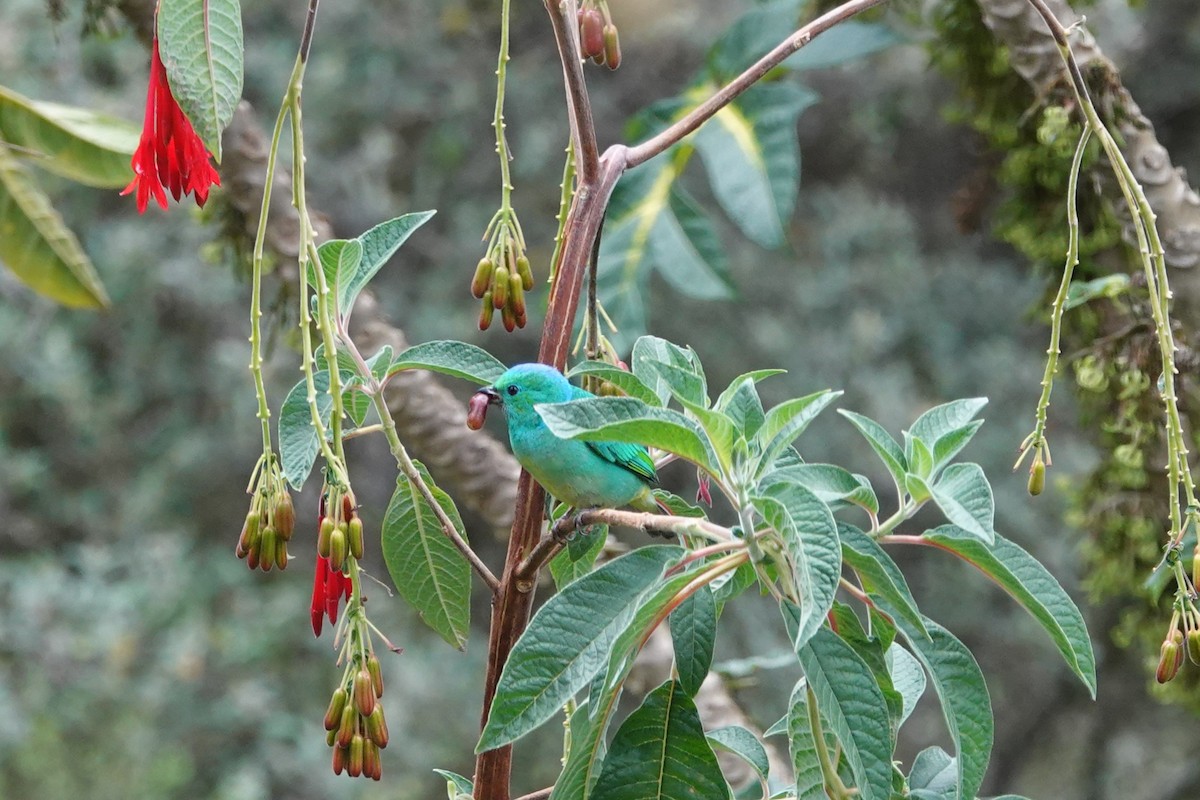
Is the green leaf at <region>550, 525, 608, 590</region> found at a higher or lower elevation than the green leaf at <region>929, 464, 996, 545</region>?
lower

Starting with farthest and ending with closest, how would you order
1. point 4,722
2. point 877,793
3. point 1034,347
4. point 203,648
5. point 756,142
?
1. point 1034,347
2. point 203,648
3. point 4,722
4. point 756,142
5. point 877,793

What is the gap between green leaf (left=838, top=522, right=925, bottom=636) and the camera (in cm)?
66

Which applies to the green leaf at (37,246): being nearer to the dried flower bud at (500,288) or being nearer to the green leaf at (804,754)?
the dried flower bud at (500,288)

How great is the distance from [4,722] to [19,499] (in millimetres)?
821

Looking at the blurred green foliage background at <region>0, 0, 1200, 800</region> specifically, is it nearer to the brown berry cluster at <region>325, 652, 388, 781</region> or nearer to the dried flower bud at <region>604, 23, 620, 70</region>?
the dried flower bud at <region>604, 23, 620, 70</region>

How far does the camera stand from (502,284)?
0.79m

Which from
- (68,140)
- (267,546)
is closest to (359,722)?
(267,546)

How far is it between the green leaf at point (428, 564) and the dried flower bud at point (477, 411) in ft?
0.21

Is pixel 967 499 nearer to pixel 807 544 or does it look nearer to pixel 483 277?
pixel 807 544

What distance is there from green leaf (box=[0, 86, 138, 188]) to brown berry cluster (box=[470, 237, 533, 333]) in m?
0.24

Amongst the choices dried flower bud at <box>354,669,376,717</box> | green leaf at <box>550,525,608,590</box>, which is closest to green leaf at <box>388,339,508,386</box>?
green leaf at <box>550,525,608,590</box>

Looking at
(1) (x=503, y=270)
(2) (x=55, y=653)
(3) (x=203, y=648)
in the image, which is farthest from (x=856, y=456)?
(1) (x=503, y=270)

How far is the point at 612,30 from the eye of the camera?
888 mm

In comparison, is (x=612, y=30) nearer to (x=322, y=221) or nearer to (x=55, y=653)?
(x=322, y=221)
